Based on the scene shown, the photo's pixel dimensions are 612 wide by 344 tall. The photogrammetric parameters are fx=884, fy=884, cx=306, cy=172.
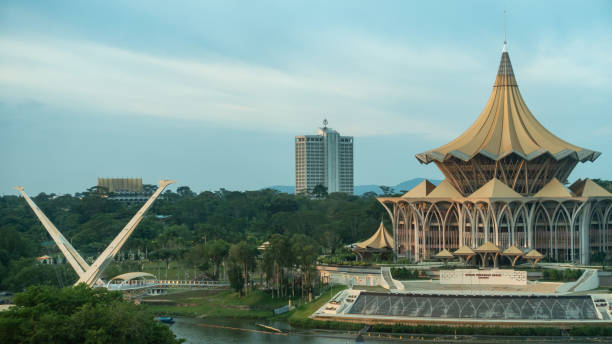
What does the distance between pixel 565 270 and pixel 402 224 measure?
21.8 m

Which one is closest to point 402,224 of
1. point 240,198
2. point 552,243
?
point 552,243

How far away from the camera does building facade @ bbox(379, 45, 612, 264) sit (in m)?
81.7

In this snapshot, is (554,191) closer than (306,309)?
No

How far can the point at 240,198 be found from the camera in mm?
161750

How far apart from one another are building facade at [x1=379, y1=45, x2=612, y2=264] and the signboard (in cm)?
938

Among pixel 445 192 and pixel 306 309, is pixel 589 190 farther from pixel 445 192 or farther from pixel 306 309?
pixel 306 309

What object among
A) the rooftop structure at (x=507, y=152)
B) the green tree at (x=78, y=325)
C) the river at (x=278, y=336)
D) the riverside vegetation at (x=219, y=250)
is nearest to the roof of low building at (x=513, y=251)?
the rooftop structure at (x=507, y=152)

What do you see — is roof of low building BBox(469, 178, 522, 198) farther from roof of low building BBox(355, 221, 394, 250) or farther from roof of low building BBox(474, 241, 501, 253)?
roof of low building BBox(355, 221, 394, 250)

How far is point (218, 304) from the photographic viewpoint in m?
74.6

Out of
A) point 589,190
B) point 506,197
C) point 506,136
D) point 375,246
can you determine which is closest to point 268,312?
point 375,246

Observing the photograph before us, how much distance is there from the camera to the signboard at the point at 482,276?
2778 inches

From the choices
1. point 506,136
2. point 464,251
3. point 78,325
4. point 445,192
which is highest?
point 506,136

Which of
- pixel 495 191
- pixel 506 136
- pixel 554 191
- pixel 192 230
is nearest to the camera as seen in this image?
pixel 495 191

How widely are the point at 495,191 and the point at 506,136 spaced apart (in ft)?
24.1
